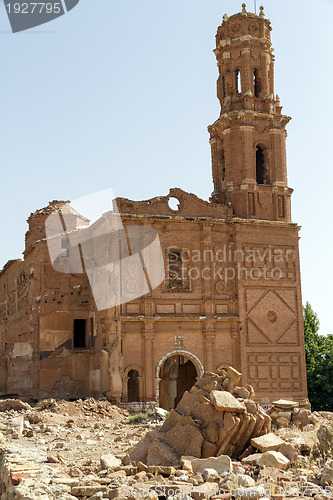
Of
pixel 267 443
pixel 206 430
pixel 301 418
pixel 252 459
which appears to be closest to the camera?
pixel 252 459

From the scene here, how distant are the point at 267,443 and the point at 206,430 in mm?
1350

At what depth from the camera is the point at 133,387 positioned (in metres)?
30.8

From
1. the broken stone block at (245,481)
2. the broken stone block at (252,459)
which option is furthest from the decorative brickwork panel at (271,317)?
the broken stone block at (245,481)

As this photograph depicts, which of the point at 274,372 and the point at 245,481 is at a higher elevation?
the point at 274,372

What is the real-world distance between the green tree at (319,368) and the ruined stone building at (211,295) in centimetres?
833

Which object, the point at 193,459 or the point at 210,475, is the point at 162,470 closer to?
the point at 210,475

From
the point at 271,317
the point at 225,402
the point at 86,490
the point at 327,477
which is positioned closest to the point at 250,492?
the point at 327,477

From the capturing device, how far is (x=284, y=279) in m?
31.9

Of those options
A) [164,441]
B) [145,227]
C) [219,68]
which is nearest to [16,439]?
[164,441]

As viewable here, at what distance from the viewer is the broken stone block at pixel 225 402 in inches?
540

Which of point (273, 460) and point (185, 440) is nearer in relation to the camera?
point (273, 460)

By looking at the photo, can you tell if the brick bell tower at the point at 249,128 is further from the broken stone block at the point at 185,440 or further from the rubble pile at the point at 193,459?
the broken stone block at the point at 185,440

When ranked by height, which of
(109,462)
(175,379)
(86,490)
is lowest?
(86,490)

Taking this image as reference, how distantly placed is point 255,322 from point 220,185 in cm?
787
